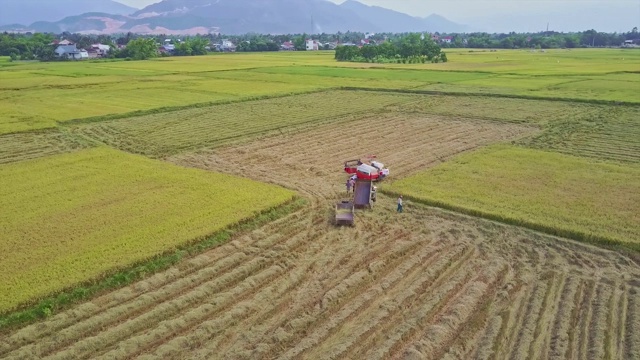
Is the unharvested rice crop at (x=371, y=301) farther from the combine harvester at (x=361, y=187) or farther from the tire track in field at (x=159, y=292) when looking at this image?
the combine harvester at (x=361, y=187)

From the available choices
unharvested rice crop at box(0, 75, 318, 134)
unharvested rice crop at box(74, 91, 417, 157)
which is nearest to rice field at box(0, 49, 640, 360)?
unharvested rice crop at box(74, 91, 417, 157)

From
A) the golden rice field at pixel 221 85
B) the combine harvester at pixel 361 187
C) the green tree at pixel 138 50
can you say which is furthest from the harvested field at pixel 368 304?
the green tree at pixel 138 50

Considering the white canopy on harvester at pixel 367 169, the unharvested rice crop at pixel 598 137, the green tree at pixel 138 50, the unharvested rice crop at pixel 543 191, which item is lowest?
the unharvested rice crop at pixel 543 191

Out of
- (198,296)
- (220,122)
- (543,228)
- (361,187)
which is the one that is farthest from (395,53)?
(198,296)

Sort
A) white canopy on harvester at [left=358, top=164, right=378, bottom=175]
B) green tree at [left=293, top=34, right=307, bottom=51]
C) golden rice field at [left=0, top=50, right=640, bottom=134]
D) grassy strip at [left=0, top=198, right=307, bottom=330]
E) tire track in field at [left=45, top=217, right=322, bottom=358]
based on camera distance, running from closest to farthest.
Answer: tire track in field at [left=45, top=217, right=322, bottom=358] < grassy strip at [left=0, top=198, right=307, bottom=330] < white canopy on harvester at [left=358, top=164, right=378, bottom=175] < golden rice field at [left=0, top=50, right=640, bottom=134] < green tree at [left=293, top=34, right=307, bottom=51]

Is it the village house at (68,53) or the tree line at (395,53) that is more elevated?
the tree line at (395,53)

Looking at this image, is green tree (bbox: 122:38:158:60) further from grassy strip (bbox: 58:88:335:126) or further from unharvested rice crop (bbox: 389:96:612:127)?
unharvested rice crop (bbox: 389:96:612:127)
